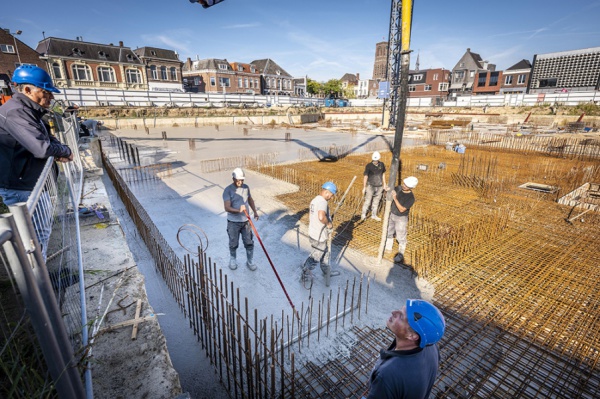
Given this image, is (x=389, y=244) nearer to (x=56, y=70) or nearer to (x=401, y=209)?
(x=401, y=209)

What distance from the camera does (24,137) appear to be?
2.75 metres

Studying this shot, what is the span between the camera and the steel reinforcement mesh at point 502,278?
326cm

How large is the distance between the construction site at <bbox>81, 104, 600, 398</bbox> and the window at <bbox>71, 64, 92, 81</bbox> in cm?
3785

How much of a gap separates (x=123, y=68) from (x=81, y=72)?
5234mm

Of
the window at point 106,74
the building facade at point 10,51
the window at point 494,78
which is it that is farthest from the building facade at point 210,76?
the window at point 494,78

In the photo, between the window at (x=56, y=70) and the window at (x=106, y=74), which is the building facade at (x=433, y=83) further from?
the window at (x=56, y=70)

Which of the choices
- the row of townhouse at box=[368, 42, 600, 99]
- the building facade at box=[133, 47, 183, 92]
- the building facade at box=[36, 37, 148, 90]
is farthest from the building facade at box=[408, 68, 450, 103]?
the building facade at box=[36, 37, 148, 90]

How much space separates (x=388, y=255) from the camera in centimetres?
576

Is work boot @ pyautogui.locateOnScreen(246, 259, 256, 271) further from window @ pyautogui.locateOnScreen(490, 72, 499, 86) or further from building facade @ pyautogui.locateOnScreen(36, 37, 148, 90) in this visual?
window @ pyautogui.locateOnScreen(490, 72, 499, 86)

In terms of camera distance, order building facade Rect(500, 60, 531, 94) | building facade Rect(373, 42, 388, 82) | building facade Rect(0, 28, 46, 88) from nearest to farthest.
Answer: building facade Rect(0, 28, 46, 88) → building facade Rect(500, 60, 531, 94) → building facade Rect(373, 42, 388, 82)

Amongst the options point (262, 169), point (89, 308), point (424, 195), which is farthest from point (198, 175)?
point (89, 308)

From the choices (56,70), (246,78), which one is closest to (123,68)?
(56,70)

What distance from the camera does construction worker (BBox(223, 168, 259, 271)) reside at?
472cm

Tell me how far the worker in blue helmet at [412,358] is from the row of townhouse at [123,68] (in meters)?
40.2
